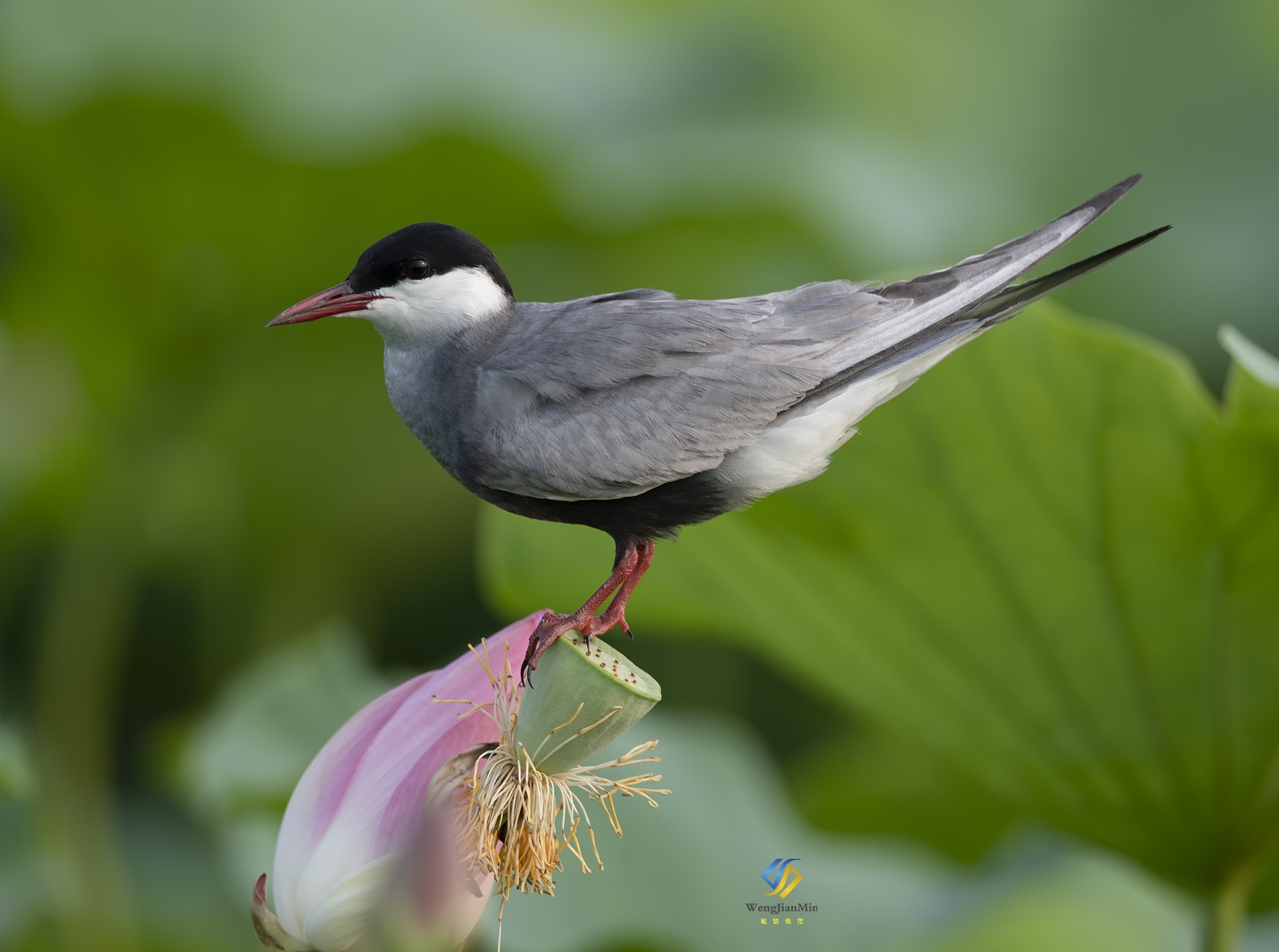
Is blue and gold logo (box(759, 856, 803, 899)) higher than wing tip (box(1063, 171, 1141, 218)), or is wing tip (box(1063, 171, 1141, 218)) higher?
wing tip (box(1063, 171, 1141, 218))

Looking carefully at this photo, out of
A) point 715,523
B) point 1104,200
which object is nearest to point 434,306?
point 1104,200

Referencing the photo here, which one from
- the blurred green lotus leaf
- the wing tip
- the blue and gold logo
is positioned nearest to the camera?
the wing tip

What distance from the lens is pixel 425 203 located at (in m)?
1.89

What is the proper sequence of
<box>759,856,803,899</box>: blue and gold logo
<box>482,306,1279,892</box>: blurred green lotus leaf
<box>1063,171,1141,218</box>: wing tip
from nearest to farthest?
<box>1063,171,1141,218</box>: wing tip → <box>482,306,1279,892</box>: blurred green lotus leaf → <box>759,856,803,899</box>: blue and gold logo

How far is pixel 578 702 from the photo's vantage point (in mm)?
640

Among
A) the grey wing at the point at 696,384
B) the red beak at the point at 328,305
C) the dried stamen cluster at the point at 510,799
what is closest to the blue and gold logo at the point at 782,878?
the dried stamen cluster at the point at 510,799

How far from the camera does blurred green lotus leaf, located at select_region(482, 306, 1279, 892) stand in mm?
962

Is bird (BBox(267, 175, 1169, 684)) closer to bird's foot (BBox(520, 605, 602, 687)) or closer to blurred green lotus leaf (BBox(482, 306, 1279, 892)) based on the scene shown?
bird's foot (BBox(520, 605, 602, 687))

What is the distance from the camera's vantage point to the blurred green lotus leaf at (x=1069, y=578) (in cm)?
96

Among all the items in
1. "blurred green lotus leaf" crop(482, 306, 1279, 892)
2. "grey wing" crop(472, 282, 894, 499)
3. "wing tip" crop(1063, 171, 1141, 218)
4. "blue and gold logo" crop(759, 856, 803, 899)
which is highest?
"wing tip" crop(1063, 171, 1141, 218)

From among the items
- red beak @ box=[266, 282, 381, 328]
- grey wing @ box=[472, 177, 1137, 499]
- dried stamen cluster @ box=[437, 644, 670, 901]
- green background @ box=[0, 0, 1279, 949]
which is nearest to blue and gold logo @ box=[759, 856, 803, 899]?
green background @ box=[0, 0, 1279, 949]

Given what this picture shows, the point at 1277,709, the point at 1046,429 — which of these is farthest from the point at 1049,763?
the point at 1046,429

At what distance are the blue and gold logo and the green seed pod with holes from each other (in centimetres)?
55

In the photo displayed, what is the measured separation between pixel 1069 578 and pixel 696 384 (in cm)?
46
